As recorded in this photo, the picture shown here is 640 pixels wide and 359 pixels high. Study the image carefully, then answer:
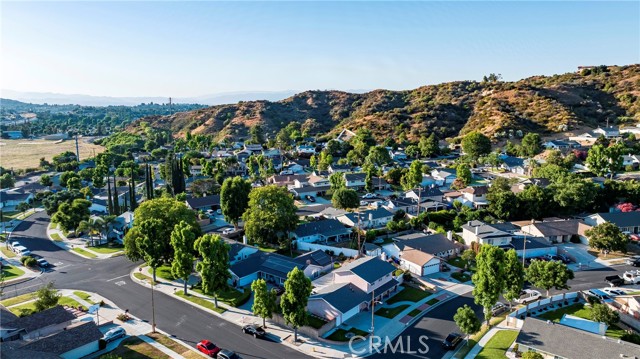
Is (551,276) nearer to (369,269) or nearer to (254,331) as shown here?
(369,269)

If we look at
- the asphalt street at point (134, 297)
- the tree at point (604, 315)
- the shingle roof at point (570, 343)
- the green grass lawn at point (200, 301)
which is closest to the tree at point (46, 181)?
the asphalt street at point (134, 297)

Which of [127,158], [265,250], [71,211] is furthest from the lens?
[127,158]

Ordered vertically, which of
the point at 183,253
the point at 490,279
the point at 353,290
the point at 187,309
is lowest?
the point at 187,309

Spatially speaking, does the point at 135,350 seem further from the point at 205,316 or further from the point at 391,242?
the point at 391,242

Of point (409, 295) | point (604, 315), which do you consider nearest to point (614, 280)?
point (604, 315)

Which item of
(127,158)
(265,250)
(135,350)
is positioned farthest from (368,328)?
(127,158)

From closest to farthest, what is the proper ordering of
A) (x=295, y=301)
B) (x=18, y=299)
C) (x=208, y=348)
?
1. (x=208, y=348)
2. (x=295, y=301)
3. (x=18, y=299)
